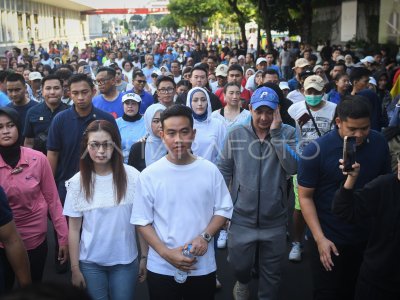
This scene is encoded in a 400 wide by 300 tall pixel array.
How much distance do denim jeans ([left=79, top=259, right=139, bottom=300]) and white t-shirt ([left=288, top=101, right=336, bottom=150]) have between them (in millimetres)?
2629

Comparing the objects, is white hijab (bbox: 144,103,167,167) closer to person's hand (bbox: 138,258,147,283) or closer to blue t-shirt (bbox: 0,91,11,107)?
person's hand (bbox: 138,258,147,283)

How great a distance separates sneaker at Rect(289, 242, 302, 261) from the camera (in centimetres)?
535

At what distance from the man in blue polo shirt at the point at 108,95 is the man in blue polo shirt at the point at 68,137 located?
205 cm

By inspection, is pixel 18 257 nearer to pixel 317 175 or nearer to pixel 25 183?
pixel 25 183

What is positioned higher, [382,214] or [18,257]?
[382,214]

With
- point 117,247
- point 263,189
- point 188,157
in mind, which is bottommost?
point 117,247

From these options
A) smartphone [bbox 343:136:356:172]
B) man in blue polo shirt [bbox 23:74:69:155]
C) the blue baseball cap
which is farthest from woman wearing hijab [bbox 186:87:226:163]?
→ smartphone [bbox 343:136:356:172]

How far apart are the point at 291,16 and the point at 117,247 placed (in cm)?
2849

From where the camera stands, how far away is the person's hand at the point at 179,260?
300 cm

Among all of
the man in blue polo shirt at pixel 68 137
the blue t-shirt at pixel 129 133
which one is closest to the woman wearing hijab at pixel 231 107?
the blue t-shirt at pixel 129 133

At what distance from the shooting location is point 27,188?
359 cm

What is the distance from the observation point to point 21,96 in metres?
6.45

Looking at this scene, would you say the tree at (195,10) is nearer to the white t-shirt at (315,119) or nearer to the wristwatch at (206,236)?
the white t-shirt at (315,119)

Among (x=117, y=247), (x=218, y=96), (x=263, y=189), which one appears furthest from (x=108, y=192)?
(x=218, y=96)
